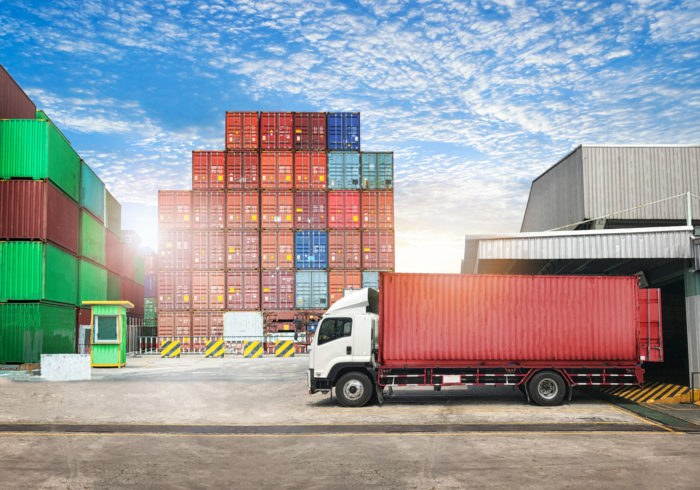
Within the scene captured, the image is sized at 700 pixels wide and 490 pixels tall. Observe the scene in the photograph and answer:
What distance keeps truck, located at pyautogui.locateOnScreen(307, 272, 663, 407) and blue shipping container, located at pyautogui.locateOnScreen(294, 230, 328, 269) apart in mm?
27932

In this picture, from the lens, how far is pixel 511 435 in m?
12.6

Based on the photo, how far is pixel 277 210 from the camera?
150 ft

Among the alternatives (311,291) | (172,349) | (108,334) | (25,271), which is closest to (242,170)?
(311,291)

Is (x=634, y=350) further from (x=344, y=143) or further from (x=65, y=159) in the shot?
(x=344, y=143)

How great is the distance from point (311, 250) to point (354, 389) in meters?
28.8

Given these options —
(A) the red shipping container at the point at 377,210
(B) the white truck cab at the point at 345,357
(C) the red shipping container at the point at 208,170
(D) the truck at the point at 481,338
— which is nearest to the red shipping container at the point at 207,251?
(C) the red shipping container at the point at 208,170

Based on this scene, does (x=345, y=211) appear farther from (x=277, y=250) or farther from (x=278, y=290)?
(x=278, y=290)

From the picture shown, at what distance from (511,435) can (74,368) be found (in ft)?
59.5

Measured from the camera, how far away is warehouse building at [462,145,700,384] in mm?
18844

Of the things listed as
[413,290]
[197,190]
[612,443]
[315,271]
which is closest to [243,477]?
[612,443]

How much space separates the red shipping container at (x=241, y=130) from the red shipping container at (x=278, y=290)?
9.87m

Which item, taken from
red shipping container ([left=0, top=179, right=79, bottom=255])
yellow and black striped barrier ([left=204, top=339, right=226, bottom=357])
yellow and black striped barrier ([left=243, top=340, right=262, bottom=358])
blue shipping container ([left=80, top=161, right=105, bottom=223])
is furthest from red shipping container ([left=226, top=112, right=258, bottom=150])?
red shipping container ([left=0, top=179, right=79, bottom=255])

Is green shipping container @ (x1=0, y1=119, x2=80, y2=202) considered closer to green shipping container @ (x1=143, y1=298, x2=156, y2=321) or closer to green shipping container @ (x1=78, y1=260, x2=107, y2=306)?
green shipping container @ (x1=78, y1=260, x2=107, y2=306)

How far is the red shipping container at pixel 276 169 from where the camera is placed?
152 ft
